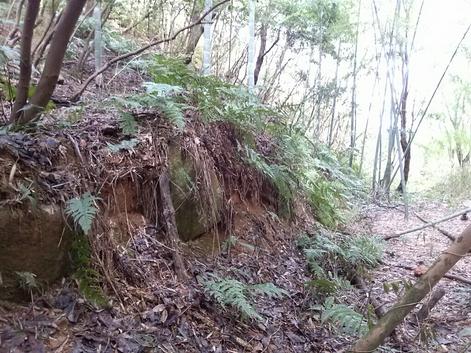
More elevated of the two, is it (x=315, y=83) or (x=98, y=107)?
(x=315, y=83)

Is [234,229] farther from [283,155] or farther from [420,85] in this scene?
[420,85]

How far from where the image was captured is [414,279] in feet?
14.2

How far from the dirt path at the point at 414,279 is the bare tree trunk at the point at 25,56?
96.1 inches

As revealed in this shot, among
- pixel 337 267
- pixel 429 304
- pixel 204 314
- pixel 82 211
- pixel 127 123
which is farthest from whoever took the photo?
pixel 337 267

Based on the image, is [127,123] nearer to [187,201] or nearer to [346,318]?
[187,201]

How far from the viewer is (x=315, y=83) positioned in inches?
382

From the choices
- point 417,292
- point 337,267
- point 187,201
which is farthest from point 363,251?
point 417,292

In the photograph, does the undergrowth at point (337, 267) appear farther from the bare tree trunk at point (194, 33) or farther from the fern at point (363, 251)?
the bare tree trunk at point (194, 33)

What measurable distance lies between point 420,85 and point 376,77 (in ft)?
11.4

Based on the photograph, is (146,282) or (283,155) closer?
(146,282)

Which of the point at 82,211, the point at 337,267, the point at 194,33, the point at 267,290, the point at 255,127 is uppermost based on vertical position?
the point at 194,33

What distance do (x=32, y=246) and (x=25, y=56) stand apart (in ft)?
3.31

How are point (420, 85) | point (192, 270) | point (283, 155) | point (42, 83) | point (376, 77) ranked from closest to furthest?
point (42, 83) < point (192, 270) < point (283, 155) < point (376, 77) < point (420, 85)

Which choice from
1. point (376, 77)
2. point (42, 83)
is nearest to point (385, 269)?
point (42, 83)
